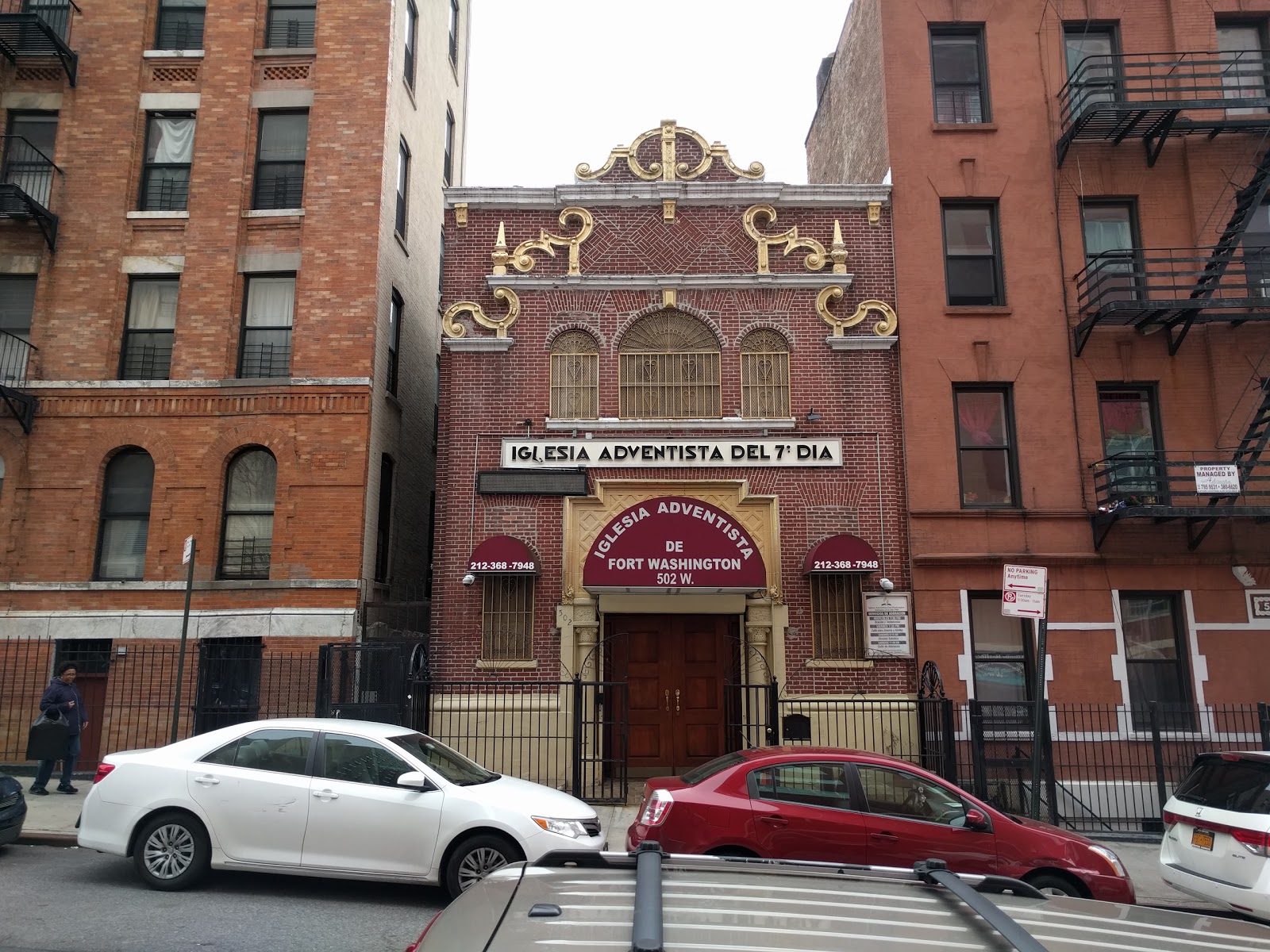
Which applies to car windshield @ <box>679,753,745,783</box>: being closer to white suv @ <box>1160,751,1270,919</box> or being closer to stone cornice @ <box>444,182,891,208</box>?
white suv @ <box>1160,751,1270,919</box>

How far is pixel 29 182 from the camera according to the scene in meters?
16.8

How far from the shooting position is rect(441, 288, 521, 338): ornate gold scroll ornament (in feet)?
50.2

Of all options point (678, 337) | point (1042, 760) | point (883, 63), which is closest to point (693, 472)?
point (678, 337)

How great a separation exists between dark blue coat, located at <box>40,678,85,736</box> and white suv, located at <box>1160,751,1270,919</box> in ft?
45.1

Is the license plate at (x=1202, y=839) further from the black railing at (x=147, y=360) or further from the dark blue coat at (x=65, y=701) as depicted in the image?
the black railing at (x=147, y=360)

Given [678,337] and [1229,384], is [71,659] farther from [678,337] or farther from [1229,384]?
[1229,384]

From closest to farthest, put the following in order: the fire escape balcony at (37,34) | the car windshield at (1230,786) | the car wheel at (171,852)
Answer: the car windshield at (1230,786) < the car wheel at (171,852) < the fire escape balcony at (37,34)

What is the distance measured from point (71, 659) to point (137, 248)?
24.7 feet

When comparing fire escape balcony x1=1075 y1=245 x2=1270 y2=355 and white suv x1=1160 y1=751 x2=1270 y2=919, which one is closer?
white suv x1=1160 y1=751 x2=1270 y2=919

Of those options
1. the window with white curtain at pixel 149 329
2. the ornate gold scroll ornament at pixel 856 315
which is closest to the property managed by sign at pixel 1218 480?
the ornate gold scroll ornament at pixel 856 315

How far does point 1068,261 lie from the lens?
15680 mm

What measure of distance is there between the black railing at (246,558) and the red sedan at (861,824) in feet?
32.7

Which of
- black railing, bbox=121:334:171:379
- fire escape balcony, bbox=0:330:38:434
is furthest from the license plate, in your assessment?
fire escape balcony, bbox=0:330:38:434

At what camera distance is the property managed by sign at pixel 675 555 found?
13344 millimetres
